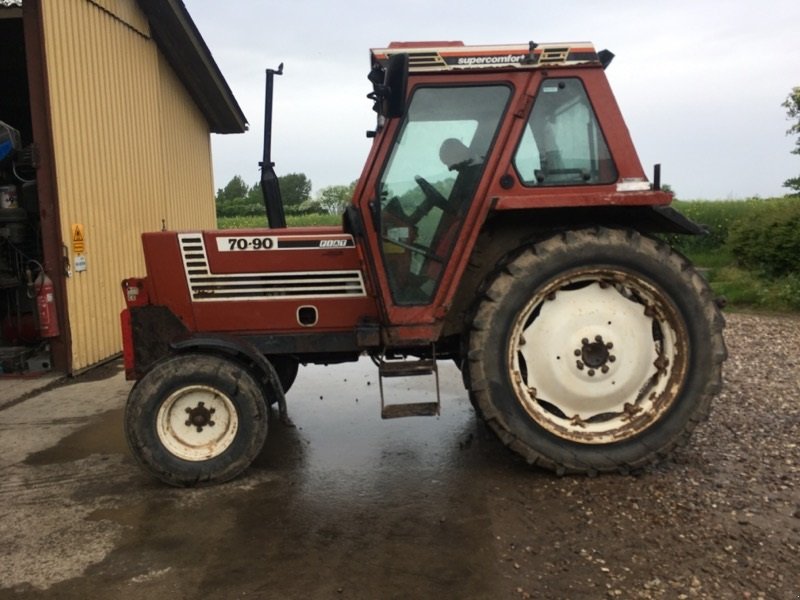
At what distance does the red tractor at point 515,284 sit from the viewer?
4.05 m

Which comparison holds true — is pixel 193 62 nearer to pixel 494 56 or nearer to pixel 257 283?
pixel 257 283

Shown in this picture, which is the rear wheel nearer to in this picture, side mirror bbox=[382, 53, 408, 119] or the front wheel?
the front wheel

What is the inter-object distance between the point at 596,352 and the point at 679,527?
1.14 metres

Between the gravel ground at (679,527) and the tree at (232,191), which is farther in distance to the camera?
the tree at (232,191)

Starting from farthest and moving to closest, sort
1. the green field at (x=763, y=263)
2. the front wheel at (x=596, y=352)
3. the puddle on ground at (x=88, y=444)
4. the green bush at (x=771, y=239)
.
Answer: the green bush at (x=771, y=239), the green field at (x=763, y=263), the puddle on ground at (x=88, y=444), the front wheel at (x=596, y=352)

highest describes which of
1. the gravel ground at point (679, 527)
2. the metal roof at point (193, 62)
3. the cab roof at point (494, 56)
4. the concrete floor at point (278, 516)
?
the metal roof at point (193, 62)

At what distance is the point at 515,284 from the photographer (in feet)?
13.1

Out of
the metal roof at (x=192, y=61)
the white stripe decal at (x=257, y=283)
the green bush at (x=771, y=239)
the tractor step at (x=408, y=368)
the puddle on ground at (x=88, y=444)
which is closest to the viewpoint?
the tractor step at (x=408, y=368)

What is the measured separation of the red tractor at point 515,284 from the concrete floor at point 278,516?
384 mm

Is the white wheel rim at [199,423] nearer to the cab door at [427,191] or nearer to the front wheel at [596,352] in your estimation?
the cab door at [427,191]

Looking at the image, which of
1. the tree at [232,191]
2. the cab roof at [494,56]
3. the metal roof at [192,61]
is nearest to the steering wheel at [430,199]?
the cab roof at [494,56]

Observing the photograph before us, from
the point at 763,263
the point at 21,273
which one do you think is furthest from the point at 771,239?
the point at 21,273

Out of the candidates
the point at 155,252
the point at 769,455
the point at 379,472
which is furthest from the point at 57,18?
the point at 769,455

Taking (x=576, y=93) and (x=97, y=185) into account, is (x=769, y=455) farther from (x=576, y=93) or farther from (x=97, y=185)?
(x=97, y=185)
